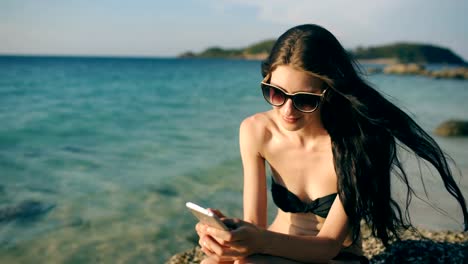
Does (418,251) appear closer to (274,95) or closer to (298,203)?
(298,203)

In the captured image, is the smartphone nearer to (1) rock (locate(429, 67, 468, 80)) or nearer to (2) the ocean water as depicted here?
(2) the ocean water

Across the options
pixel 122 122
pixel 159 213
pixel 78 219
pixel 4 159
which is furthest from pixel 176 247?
pixel 122 122

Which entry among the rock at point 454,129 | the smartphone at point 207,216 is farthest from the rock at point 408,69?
the smartphone at point 207,216

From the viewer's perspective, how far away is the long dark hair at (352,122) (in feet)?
9.34

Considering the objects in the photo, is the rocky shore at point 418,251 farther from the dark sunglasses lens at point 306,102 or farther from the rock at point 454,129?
the rock at point 454,129

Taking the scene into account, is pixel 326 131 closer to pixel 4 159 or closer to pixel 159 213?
pixel 159 213

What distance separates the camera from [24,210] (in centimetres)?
750

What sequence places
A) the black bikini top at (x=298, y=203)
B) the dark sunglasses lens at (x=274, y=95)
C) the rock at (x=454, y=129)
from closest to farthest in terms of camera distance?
the dark sunglasses lens at (x=274, y=95) < the black bikini top at (x=298, y=203) < the rock at (x=454, y=129)

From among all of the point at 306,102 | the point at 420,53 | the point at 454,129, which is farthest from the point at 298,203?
the point at 420,53

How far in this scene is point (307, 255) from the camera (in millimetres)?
2918

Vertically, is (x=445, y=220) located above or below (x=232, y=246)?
below

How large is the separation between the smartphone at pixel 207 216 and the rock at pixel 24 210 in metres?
5.81

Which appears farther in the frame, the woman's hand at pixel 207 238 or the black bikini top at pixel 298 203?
the black bikini top at pixel 298 203

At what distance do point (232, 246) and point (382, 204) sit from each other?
120 centimetres
